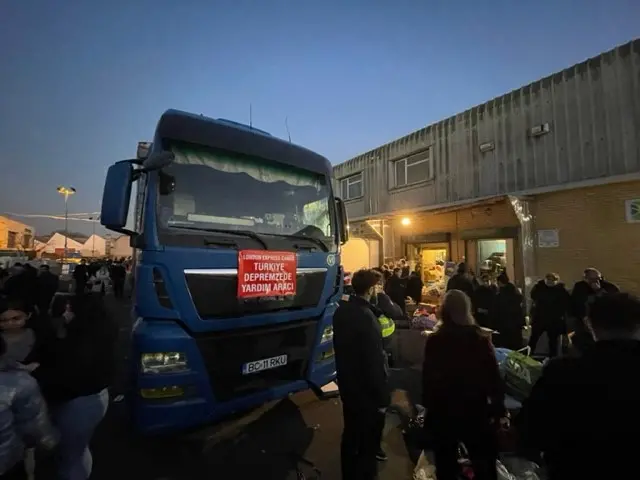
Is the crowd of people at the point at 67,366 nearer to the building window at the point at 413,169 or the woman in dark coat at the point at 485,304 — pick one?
the woman in dark coat at the point at 485,304

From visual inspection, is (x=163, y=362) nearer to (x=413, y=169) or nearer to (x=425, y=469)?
(x=425, y=469)

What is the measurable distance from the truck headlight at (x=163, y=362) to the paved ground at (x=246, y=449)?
2.23 feet

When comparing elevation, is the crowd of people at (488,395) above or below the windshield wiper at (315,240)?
below

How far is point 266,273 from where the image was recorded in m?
3.49

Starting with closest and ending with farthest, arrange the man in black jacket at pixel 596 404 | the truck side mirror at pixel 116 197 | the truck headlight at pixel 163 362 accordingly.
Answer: the man in black jacket at pixel 596 404, the truck headlight at pixel 163 362, the truck side mirror at pixel 116 197

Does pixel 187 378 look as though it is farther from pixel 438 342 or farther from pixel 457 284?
pixel 457 284

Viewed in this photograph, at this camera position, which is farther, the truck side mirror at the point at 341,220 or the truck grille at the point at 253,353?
the truck side mirror at the point at 341,220

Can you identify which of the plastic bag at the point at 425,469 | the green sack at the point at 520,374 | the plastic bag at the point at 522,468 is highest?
the green sack at the point at 520,374

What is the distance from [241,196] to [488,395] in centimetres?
294

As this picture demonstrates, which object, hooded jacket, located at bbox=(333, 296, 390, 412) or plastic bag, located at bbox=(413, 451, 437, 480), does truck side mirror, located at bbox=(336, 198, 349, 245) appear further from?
plastic bag, located at bbox=(413, 451, 437, 480)

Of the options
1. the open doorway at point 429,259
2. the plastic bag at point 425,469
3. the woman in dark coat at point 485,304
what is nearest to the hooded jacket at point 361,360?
the plastic bag at point 425,469

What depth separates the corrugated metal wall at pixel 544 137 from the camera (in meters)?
7.59

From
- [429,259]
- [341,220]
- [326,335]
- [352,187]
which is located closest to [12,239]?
[352,187]

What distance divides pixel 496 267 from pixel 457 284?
3.37 metres
